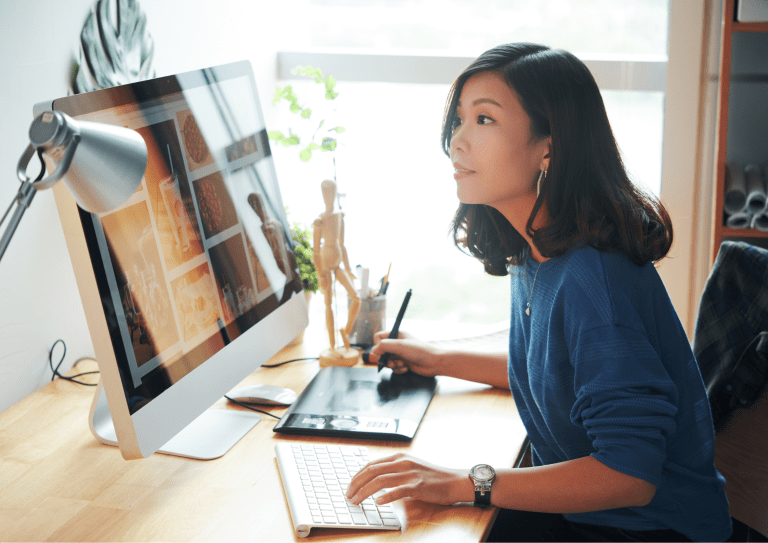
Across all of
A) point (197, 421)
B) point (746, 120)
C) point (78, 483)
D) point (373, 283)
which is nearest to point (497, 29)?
point (746, 120)

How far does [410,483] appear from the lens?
0.91 meters

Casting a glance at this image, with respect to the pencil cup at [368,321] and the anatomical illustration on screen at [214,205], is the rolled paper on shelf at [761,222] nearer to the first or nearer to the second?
the pencil cup at [368,321]

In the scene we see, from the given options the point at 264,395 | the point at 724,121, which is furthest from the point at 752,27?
the point at 264,395

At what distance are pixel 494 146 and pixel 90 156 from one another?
616mm

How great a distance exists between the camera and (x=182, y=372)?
3.17ft

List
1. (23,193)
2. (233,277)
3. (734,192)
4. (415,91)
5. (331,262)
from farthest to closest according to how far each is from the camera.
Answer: (415,91) → (734,192) → (331,262) → (233,277) → (23,193)

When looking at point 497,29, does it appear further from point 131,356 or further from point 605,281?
point 131,356

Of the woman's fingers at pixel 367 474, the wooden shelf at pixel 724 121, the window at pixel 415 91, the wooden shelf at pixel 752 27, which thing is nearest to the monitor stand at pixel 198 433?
the woman's fingers at pixel 367 474

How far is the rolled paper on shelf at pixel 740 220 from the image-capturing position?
1.90 m

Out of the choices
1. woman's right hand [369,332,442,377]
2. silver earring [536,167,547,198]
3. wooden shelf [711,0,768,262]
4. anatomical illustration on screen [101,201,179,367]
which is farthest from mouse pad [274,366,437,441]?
wooden shelf [711,0,768,262]

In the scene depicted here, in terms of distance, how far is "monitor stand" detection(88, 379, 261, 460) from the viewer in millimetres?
1059

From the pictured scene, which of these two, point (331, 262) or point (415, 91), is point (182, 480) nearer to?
point (331, 262)

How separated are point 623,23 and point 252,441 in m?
1.77

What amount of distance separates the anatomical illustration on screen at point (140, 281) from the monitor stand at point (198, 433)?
0.19m
